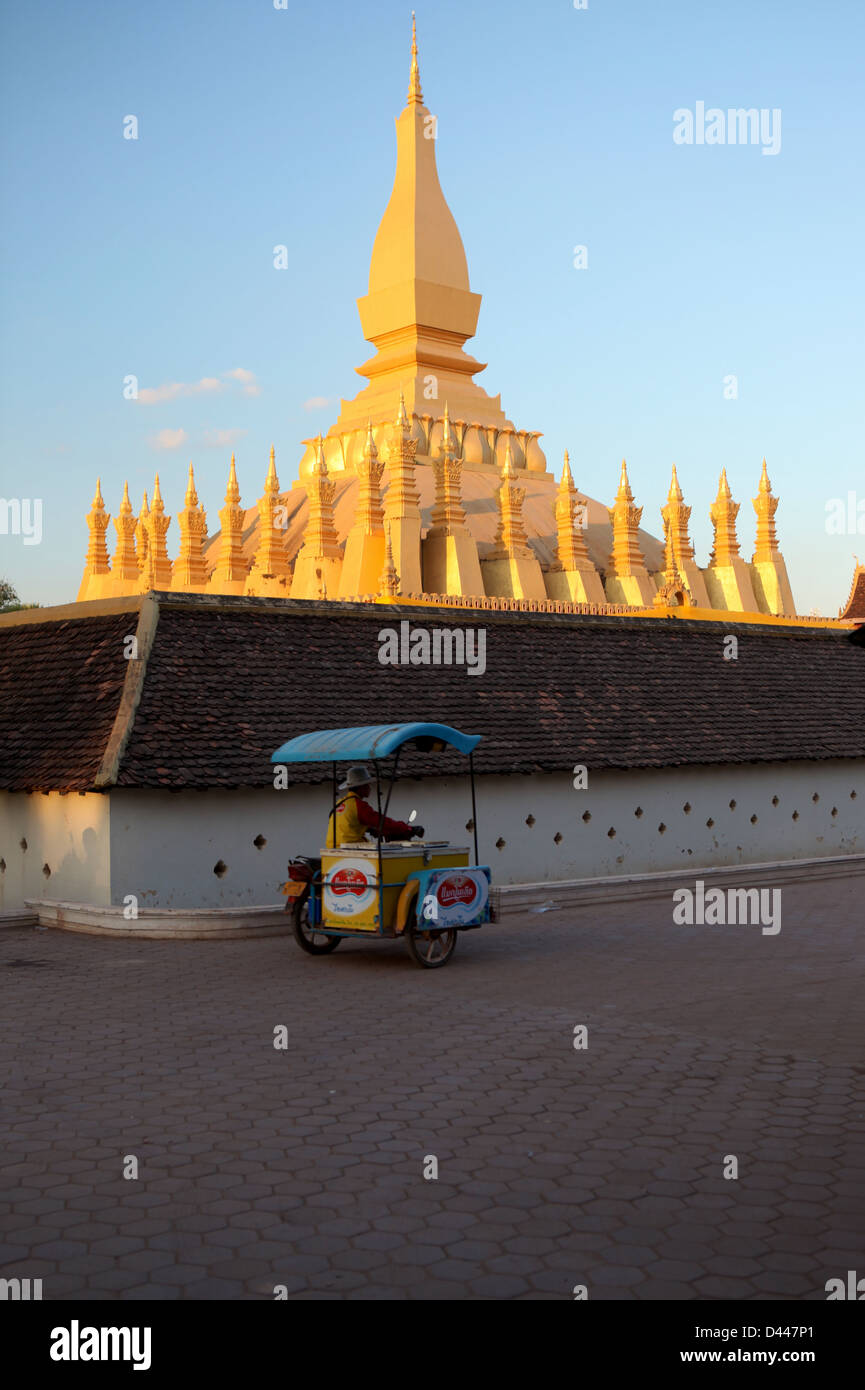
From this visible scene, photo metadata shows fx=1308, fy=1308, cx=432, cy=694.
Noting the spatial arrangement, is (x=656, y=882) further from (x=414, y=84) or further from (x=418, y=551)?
(x=414, y=84)

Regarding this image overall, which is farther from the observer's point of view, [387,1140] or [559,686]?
[559,686]

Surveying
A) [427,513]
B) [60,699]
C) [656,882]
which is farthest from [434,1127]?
[427,513]

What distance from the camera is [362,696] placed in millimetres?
14984

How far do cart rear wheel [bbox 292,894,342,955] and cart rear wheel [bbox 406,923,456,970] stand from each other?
0.90 m

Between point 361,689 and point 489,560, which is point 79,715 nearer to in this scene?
point 361,689

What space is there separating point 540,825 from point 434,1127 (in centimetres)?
935

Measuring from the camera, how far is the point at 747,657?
20.3m

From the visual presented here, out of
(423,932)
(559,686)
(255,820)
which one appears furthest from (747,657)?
(423,932)

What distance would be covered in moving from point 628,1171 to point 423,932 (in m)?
5.22

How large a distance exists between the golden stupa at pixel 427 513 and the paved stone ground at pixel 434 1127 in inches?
885

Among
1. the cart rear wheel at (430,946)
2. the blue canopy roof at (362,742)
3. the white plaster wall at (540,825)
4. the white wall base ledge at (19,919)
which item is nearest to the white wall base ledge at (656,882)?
the white plaster wall at (540,825)

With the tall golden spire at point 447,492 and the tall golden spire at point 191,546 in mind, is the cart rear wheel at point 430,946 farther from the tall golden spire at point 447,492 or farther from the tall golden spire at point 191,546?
the tall golden spire at point 191,546

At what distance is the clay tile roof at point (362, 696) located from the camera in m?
13.2

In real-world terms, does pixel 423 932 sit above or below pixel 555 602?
below
